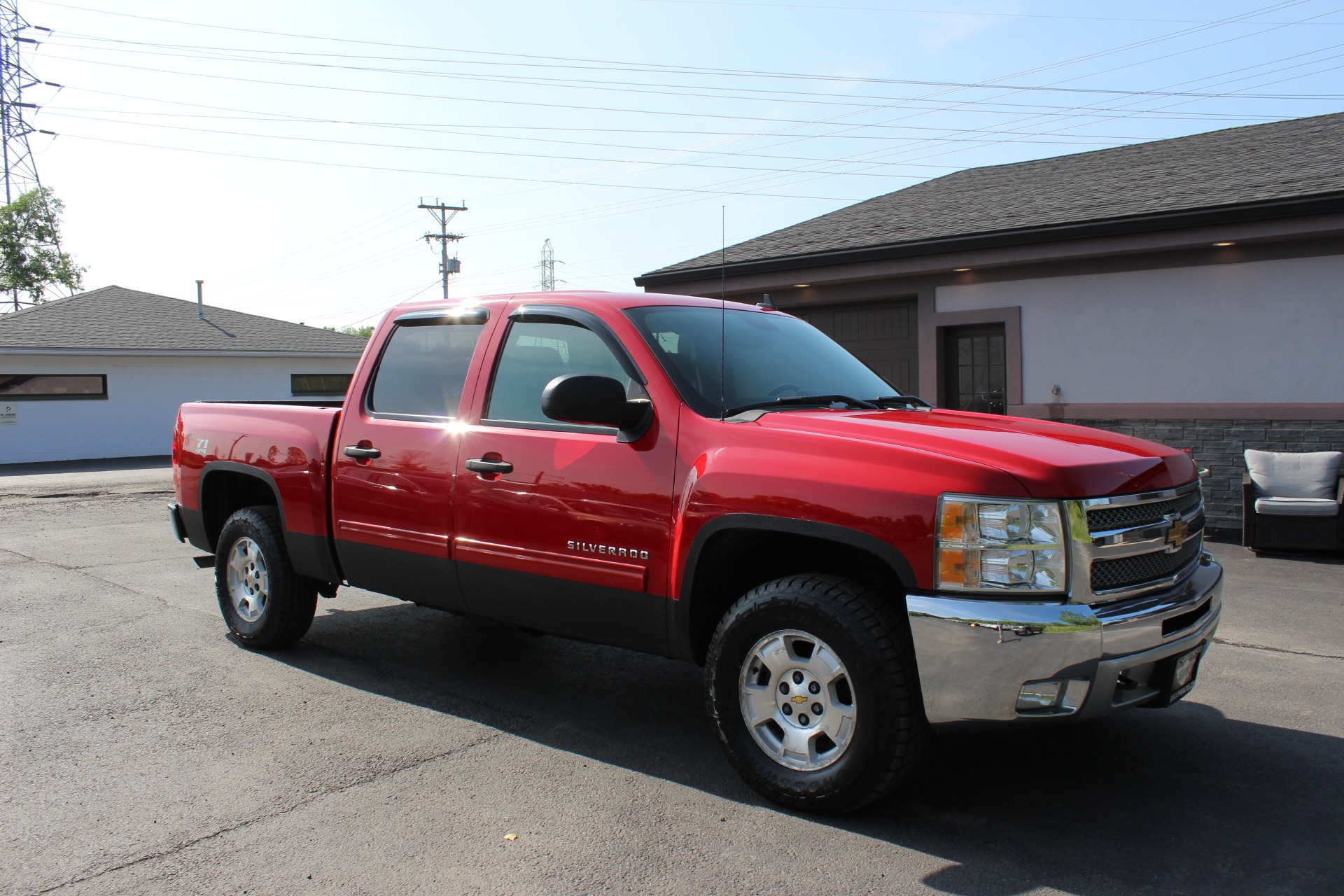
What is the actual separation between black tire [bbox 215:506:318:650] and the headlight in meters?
3.96

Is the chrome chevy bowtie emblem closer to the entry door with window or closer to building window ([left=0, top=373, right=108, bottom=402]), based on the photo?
the entry door with window

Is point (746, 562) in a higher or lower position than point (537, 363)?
lower

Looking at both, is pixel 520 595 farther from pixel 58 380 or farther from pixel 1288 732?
pixel 58 380

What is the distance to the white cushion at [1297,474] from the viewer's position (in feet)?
30.7

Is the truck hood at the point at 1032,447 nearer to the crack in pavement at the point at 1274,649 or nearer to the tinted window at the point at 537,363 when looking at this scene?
the tinted window at the point at 537,363

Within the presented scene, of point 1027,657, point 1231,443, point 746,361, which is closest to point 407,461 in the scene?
point 746,361

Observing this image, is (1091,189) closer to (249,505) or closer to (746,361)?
(746,361)

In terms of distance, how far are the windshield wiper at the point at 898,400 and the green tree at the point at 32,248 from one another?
59.4 m

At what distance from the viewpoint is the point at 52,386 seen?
26.0 metres

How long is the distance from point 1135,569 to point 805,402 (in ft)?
4.94

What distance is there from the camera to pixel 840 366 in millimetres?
5059

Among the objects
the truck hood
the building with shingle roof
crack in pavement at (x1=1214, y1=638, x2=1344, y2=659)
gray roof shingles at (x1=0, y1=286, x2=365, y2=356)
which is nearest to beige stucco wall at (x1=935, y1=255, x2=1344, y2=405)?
the building with shingle roof

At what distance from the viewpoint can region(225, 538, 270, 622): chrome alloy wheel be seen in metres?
5.91

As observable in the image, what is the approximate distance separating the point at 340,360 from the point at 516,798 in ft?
98.6
